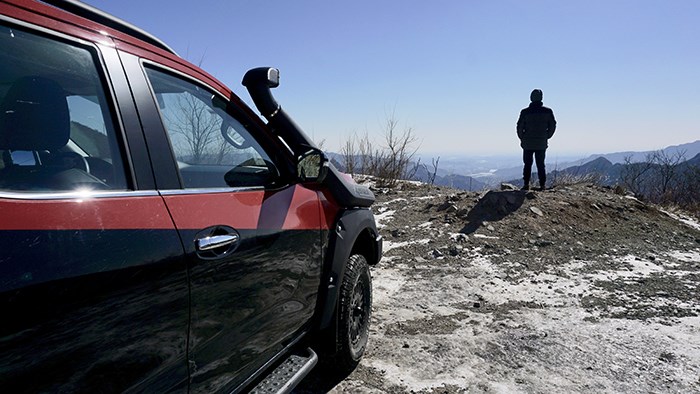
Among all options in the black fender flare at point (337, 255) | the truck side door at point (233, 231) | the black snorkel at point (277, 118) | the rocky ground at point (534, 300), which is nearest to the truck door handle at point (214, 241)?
the truck side door at point (233, 231)

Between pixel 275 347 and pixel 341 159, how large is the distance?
1137 centimetres

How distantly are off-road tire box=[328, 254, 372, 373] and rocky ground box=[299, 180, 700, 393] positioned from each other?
0.16 meters

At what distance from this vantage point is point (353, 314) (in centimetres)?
285

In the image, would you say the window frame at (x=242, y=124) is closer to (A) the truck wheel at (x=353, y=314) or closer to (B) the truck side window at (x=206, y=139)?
(B) the truck side window at (x=206, y=139)

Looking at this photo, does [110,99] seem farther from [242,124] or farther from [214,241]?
[242,124]

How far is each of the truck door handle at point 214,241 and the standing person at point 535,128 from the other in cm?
841

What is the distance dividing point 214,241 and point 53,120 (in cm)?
59

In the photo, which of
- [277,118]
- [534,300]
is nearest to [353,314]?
[277,118]

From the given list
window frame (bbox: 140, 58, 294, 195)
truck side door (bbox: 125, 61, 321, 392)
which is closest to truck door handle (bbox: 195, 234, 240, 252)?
truck side door (bbox: 125, 61, 321, 392)

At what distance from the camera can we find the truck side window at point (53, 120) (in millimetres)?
1118

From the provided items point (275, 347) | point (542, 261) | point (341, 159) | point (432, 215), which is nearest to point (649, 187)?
point (341, 159)

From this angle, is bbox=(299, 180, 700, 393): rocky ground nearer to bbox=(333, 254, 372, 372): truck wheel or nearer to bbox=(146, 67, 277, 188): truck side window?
bbox=(333, 254, 372, 372): truck wheel

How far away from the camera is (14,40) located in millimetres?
1128

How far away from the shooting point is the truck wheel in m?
2.61
